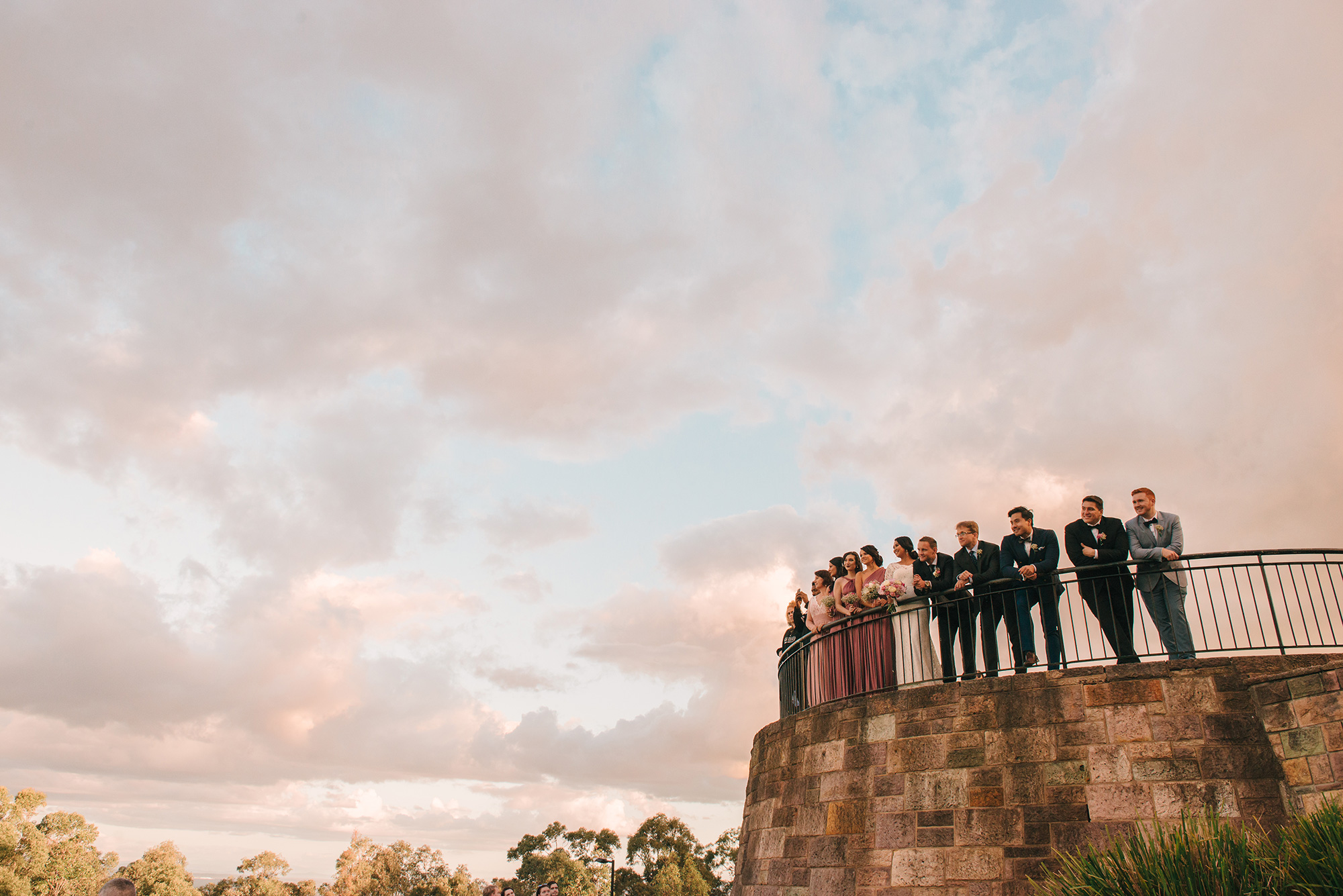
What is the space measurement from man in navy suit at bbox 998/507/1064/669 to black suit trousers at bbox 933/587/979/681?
570mm

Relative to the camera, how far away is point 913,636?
10320 mm

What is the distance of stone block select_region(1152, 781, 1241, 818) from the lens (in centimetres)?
795

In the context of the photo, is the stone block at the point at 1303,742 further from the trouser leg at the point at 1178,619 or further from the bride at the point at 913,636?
the bride at the point at 913,636

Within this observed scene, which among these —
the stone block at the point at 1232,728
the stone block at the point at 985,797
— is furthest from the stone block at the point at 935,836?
the stone block at the point at 1232,728

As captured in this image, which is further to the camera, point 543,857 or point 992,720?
point 543,857

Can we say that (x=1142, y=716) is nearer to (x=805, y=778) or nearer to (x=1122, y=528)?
(x=1122, y=528)

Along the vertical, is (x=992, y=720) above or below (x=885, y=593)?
below

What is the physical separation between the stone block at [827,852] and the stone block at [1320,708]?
466 cm

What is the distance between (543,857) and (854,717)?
60.7 metres

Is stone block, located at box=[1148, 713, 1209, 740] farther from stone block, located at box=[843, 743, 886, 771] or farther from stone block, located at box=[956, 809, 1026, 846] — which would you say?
stone block, located at box=[843, 743, 886, 771]

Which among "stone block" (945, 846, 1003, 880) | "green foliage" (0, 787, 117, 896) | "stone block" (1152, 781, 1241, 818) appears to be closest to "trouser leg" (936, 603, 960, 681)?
"stone block" (945, 846, 1003, 880)

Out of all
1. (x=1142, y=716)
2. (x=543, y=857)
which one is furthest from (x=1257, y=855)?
(x=543, y=857)

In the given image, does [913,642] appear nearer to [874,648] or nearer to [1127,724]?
[874,648]

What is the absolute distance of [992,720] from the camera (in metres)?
9.24
